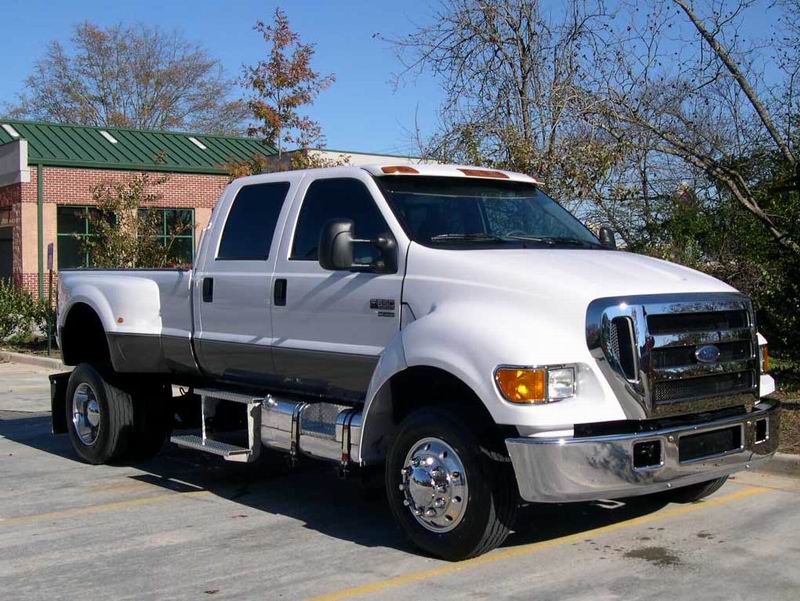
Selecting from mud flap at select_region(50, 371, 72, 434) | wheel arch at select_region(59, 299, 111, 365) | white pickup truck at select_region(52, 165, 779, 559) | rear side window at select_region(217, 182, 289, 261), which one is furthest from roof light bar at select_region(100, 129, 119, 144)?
rear side window at select_region(217, 182, 289, 261)

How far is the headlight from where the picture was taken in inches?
207

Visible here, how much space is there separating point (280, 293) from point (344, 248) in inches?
37.8

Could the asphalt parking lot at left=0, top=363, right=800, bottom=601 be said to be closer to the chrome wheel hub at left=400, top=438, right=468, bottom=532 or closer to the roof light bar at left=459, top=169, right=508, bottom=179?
the chrome wheel hub at left=400, top=438, right=468, bottom=532

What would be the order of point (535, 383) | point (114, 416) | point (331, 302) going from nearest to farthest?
point (535, 383) < point (331, 302) < point (114, 416)

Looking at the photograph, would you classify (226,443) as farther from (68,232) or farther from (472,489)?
(68,232)

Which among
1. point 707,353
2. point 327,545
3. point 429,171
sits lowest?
point 327,545

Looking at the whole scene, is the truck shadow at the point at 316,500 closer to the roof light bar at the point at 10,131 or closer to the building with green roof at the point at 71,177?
the building with green roof at the point at 71,177

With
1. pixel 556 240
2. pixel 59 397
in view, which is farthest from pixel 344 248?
pixel 59 397

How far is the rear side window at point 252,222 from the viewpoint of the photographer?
289 inches

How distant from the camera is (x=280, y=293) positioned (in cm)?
699

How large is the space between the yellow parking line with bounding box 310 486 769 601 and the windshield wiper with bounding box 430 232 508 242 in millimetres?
1903

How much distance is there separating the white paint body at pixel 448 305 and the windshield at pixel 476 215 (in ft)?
0.32

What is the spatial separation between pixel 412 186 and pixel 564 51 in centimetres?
800

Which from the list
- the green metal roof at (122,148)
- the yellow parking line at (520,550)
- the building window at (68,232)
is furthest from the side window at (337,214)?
the building window at (68,232)
